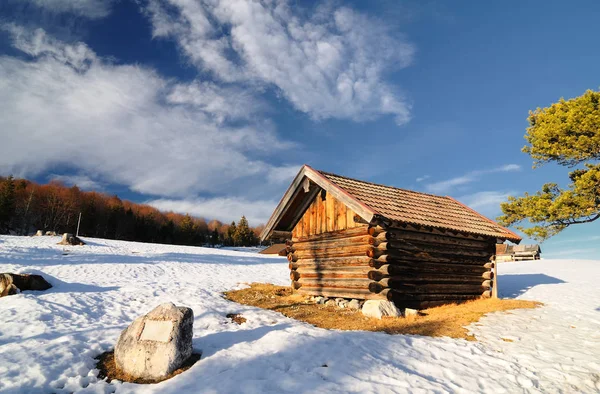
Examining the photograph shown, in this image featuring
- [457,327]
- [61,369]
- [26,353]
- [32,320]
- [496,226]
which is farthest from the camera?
[496,226]

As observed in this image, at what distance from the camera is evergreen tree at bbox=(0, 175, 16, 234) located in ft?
195

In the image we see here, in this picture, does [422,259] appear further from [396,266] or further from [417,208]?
[417,208]

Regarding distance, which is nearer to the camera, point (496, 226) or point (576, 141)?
point (496, 226)

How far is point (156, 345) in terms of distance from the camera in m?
6.24

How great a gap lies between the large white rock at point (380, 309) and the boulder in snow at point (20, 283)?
11.6m

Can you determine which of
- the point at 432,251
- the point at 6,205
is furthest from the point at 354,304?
the point at 6,205

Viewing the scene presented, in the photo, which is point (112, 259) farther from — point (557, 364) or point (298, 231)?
point (557, 364)

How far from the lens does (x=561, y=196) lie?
58.7 feet

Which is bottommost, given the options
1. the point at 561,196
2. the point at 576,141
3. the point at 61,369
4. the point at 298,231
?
the point at 61,369

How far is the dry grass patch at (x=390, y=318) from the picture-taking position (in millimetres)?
9180

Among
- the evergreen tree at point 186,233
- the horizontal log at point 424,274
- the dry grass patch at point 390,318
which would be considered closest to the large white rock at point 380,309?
the dry grass patch at point 390,318

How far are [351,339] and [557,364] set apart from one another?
414cm

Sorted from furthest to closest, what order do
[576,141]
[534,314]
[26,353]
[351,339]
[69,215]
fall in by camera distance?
1. [69,215]
2. [576,141]
3. [534,314]
4. [351,339]
5. [26,353]

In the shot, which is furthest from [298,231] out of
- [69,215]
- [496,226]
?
[69,215]
